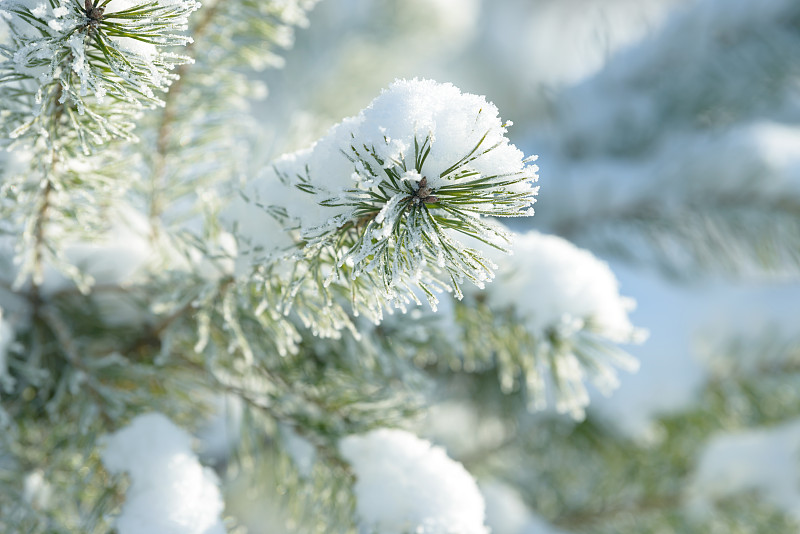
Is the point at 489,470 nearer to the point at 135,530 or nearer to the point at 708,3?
the point at 135,530

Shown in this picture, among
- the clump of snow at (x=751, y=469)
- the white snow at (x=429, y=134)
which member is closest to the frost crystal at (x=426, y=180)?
the white snow at (x=429, y=134)

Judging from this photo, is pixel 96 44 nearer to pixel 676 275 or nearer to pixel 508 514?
pixel 508 514

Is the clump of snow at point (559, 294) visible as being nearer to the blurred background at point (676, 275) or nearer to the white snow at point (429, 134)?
the white snow at point (429, 134)

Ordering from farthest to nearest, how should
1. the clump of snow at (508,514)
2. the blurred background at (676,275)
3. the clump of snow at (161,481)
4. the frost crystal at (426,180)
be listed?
the blurred background at (676,275)
the clump of snow at (508,514)
the clump of snow at (161,481)
the frost crystal at (426,180)

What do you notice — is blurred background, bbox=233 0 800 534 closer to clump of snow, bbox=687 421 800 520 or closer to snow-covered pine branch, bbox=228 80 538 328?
clump of snow, bbox=687 421 800 520

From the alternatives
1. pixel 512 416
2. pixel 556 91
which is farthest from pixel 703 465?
pixel 556 91

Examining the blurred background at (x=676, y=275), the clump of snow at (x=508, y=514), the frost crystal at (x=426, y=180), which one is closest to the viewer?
the frost crystal at (x=426, y=180)
